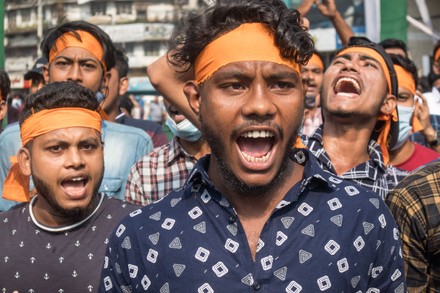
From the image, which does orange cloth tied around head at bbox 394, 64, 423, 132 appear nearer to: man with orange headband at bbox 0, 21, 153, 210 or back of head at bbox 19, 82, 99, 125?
man with orange headband at bbox 0, 21, 153, 210

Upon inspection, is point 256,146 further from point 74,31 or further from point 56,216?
point 74,31

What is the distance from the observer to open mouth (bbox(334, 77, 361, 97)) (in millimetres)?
4844

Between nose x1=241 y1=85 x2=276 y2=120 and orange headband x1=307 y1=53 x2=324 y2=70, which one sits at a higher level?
nose x1=241 y1=85 x2=276 y2=120

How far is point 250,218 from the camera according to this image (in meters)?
2.68

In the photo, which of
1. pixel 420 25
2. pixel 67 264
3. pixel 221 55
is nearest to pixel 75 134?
pixel 67 264

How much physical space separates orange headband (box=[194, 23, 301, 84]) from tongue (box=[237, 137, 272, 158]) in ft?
0.82

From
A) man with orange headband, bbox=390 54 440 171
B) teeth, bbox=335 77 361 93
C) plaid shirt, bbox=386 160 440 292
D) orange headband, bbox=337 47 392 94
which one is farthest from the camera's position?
man with orange headband, bbox=390 54 440 171

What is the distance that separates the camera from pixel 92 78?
5805 mm

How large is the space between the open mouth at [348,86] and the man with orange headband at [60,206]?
4.65ft

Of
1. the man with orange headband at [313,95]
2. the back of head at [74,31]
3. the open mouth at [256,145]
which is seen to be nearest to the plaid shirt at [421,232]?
the open mouth at [256,145]

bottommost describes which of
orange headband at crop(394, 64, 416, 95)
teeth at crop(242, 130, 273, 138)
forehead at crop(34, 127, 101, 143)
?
forehead at crop(34, 127, 101, 143)

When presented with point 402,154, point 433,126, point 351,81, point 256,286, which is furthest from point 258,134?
point 433,126

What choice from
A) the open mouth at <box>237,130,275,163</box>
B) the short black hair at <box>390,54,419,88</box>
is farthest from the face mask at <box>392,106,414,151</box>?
the open mouth at <box>237,130,275,163</box>

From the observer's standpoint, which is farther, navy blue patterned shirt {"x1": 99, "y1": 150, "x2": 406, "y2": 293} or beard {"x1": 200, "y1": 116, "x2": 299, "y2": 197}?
beard {"x1": 200, "y1": 116, "x2": 299, "y2": 197}
